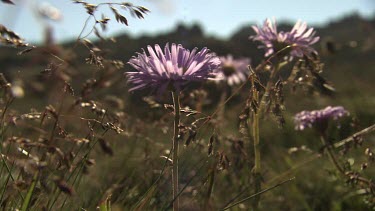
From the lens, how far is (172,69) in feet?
4.74

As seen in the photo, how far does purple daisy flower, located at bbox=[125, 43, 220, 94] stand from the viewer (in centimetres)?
143

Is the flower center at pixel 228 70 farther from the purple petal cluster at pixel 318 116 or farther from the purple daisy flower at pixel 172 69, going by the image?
the purple daisy flower at pixel 172 69

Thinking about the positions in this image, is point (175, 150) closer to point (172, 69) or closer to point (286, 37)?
point (172, 69)

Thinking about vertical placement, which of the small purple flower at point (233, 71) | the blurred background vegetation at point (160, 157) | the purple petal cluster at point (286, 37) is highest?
the purple petal cluster at point (286, 37)

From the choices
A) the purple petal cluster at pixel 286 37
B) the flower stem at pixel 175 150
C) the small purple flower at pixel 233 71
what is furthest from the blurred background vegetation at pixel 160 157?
the small purple flower at pixel 233 71

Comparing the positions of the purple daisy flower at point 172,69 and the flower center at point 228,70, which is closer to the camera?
the purple daisy flower at point 172,69

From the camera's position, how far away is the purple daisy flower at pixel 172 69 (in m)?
1.43

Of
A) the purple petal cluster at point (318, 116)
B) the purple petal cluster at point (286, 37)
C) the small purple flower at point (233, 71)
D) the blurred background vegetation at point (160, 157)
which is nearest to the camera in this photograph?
the blurred background vegetation at point (160, 157)

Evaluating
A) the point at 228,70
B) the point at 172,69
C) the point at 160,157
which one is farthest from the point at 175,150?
the point at 228,70

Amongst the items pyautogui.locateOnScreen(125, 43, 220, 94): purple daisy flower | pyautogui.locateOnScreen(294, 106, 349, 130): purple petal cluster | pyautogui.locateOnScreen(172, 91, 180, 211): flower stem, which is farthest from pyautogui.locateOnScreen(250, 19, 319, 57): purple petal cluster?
pyautogui.locateOnScreen(172, 91, 180, 211): flower stem

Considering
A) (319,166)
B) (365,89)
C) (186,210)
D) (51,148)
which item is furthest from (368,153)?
(365,89)

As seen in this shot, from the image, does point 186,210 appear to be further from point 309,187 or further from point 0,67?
point 0,67

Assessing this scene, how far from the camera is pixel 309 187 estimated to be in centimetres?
279

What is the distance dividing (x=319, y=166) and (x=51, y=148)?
254 cm
